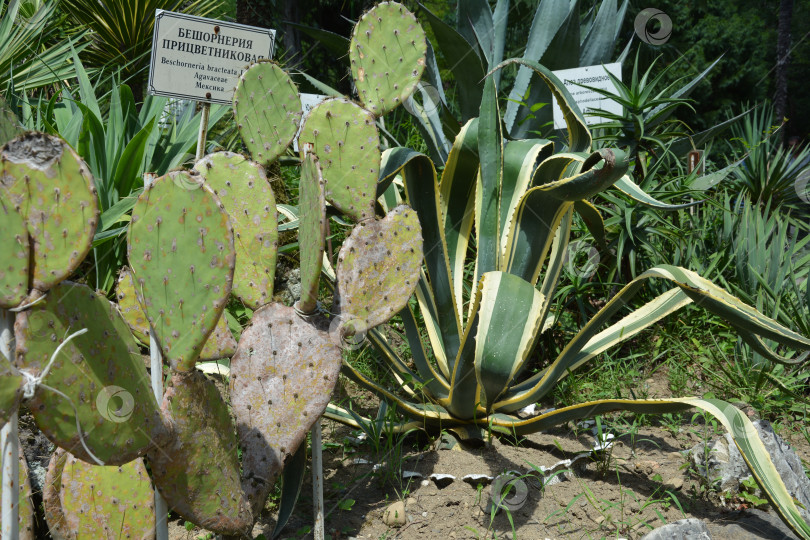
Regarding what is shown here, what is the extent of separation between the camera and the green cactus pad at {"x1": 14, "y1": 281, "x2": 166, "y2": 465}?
116 centimetres

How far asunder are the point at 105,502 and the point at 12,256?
0.64m

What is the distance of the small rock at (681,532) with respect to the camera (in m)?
1.50

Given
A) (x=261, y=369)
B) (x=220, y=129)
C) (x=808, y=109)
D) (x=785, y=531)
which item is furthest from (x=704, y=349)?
(x=808, y=109)

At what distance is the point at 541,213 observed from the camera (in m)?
2.12

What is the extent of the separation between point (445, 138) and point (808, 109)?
12.3 m

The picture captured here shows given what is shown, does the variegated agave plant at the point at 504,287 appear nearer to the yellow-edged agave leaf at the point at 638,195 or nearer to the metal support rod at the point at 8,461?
the yellow-edged agave leaf at the point at 638,195

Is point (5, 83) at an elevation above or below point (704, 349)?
above

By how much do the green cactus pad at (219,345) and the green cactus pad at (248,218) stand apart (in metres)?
0.09

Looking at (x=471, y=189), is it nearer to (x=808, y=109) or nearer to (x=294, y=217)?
(x=294, y=217)

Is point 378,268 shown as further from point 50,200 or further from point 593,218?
point 593,218

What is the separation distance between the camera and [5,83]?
3.50m

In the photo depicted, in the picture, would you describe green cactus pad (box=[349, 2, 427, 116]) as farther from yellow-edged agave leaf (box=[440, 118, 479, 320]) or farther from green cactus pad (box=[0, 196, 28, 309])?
green cactus pad (box=[0, 196, 28, 309])

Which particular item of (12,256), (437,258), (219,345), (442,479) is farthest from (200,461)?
(437,258)

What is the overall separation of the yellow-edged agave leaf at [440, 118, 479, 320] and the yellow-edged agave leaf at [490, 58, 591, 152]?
320 mm
